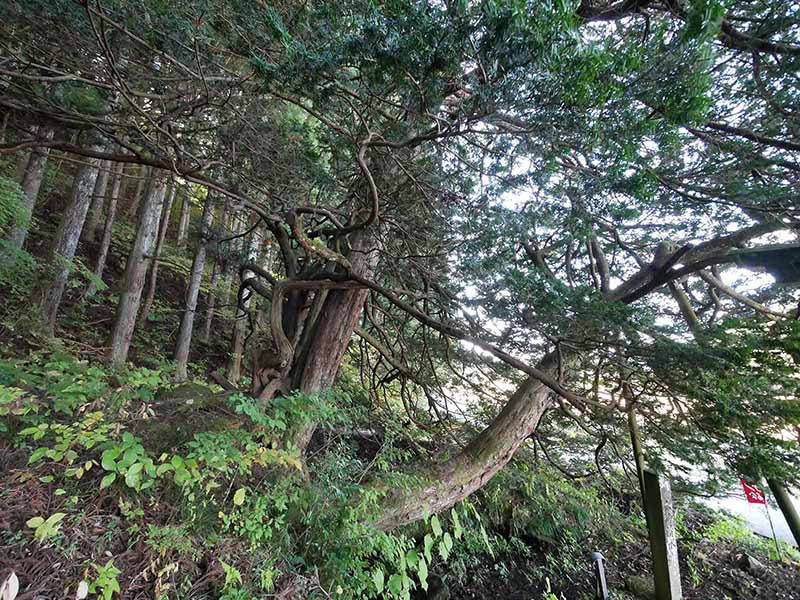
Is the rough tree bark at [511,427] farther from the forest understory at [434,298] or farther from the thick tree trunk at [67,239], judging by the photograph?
the thick tree trunk at [67,239]

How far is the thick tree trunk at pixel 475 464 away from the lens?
123 inches

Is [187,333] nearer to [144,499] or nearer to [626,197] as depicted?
[144,499]

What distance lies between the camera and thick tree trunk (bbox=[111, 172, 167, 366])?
4871 mm

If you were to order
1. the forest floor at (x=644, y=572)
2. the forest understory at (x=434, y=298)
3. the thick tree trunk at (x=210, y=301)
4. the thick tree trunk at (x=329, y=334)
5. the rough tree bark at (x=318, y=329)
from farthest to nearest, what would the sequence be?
the thick tree trunk at (x=210, y=301) < the forest floor at (x=644, y=572) < the thick tree trunk at (x=329, y=334) < the rough tree bark at (x=318, y=329) < the forest understory at (x=434, y=298)

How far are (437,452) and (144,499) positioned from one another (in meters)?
2.88

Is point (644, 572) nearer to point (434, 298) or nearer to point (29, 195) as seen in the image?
point (434, 298)

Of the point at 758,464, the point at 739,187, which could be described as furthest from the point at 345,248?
the point at 758,464

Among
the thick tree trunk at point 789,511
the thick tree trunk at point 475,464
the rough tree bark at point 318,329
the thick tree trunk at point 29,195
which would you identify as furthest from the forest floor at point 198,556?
the thick tree trunk at point 789,511

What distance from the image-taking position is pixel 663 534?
310 cm

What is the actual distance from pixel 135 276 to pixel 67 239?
4.55 ft

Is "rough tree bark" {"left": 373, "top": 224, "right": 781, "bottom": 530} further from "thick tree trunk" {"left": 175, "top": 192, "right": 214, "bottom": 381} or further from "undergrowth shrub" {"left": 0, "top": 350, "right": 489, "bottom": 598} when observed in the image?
"thick tree trunk" {"left": 175, "top": 192, "right": 214, "bottom": 381}

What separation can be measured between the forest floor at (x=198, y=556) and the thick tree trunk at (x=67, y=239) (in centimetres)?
36

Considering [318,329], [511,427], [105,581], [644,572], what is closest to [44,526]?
[105,581]

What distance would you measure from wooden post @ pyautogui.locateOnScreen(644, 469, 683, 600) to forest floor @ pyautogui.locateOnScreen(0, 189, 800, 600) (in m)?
1.07
